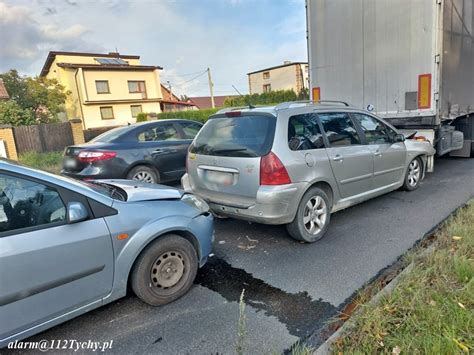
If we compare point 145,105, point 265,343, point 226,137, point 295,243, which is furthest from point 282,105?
point 145,105

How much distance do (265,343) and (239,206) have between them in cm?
164

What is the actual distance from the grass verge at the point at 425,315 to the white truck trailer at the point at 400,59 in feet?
12.3

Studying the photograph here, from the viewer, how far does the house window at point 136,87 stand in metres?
31.4

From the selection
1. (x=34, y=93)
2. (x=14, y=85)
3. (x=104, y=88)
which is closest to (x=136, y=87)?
(x=104, y=88)

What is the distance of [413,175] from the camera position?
5805mm

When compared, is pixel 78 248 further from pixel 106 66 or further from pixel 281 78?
pixel 281 78

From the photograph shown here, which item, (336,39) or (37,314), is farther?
(336,39)

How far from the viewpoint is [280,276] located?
128 inches

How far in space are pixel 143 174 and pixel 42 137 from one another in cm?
1263

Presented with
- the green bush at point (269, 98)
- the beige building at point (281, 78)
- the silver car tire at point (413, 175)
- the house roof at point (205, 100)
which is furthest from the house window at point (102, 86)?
the silver car tire at point (413, 175)

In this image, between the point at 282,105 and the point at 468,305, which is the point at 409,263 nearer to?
the point at 468,305

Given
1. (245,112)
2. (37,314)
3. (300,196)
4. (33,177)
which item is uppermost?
(245,112)

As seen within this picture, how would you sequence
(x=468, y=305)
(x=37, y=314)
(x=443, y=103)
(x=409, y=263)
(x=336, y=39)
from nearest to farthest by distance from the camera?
(x=37, y=314) → (x=468, y=305) → (x=409, y=263) → (x=443, y=103) → (x=336, y=39)

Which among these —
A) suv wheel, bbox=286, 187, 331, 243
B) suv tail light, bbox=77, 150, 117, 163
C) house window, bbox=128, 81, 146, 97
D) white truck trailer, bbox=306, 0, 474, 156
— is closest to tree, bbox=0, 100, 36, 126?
house window, bbox=128, 81, 146, 97
